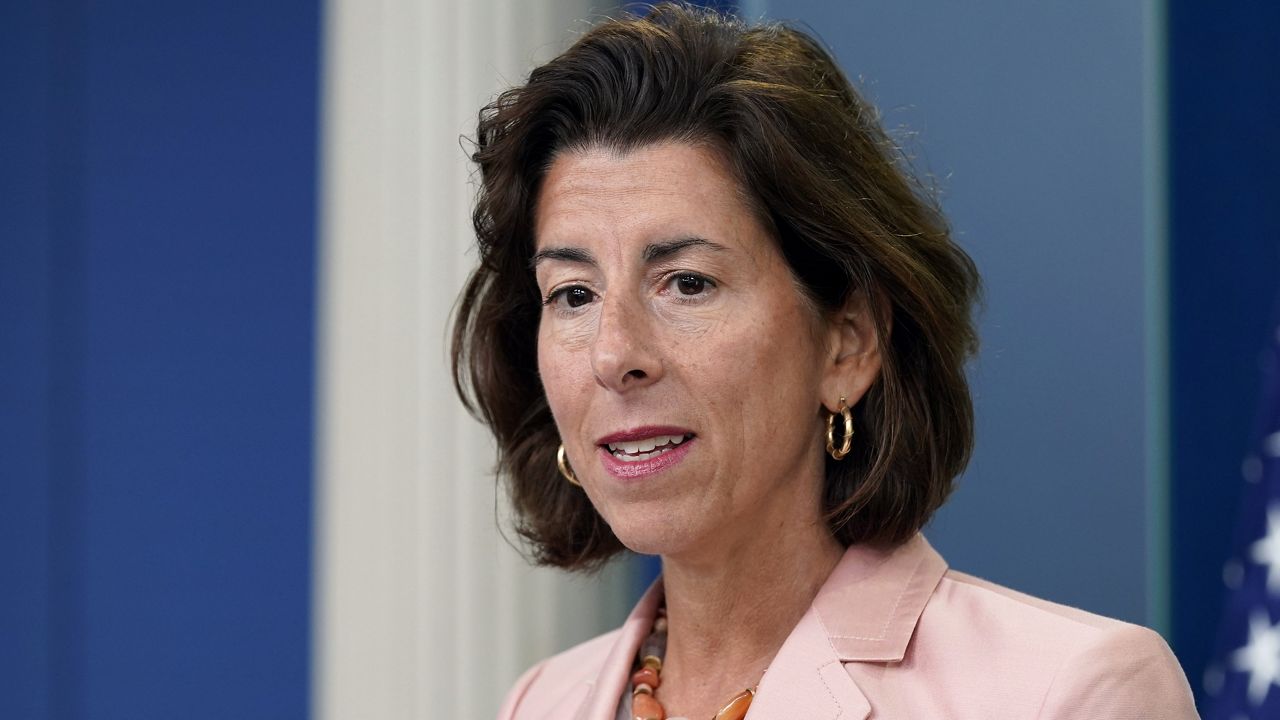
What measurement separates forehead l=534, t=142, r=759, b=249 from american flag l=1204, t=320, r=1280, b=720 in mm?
902

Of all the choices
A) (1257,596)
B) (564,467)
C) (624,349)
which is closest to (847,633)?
(624,349)

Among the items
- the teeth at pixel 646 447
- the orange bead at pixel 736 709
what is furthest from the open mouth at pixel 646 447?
the orange bead at pixel 736 709

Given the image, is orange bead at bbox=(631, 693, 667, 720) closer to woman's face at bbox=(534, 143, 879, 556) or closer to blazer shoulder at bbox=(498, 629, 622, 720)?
blazer shoulder at bbox=(498, 629, 622, 720)

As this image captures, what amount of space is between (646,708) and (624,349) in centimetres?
62

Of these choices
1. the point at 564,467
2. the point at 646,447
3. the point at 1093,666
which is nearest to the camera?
the point at 1093,666

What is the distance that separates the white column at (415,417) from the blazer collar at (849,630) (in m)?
1.14

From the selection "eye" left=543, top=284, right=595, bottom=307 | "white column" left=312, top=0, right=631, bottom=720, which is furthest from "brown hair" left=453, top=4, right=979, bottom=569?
"white column" left=312, top=0, right=631, bottom=720

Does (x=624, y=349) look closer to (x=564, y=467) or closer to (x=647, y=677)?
(x=564, y=467)

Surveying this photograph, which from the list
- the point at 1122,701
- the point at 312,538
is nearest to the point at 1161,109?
the point at 1122,701

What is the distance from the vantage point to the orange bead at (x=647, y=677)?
7.45 feet

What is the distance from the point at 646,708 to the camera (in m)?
2.21

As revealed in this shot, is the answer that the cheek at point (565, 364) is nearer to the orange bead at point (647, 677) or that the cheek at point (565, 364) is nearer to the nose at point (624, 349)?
Answer: the nose at point (624, 349)

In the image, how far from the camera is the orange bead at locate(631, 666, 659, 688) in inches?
89.4

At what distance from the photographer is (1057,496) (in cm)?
252
